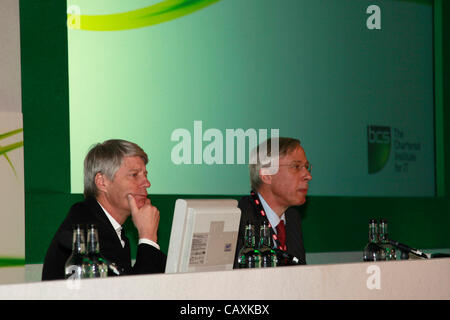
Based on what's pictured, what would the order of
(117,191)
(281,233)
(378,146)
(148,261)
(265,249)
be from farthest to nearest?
(378,146)
(281,233)
(117,191)
(148,261)
(265,249)

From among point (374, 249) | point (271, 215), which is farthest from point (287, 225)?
point (374, 249)

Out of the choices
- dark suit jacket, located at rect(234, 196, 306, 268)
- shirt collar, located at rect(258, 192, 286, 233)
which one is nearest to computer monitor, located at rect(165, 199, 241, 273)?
dark suit jacket, located at rect(234, 196, 306, 268)

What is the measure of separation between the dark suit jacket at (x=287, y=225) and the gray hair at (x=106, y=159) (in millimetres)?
506

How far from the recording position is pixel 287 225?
2.84m

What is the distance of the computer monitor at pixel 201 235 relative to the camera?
4.96 feet

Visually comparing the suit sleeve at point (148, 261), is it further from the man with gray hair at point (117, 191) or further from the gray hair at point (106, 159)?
the gray hair at point (106, 159)

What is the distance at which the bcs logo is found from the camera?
413cm

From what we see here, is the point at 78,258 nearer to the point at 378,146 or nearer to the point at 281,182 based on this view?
the point at 281,182

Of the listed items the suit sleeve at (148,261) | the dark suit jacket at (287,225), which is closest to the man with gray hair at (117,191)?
the suit sleeve at (148,261)

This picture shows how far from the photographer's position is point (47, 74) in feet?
9.62

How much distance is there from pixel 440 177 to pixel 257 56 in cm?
179

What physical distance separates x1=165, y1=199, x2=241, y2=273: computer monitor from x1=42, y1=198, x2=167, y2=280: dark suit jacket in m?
0.35

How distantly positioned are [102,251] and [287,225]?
1.12 m
